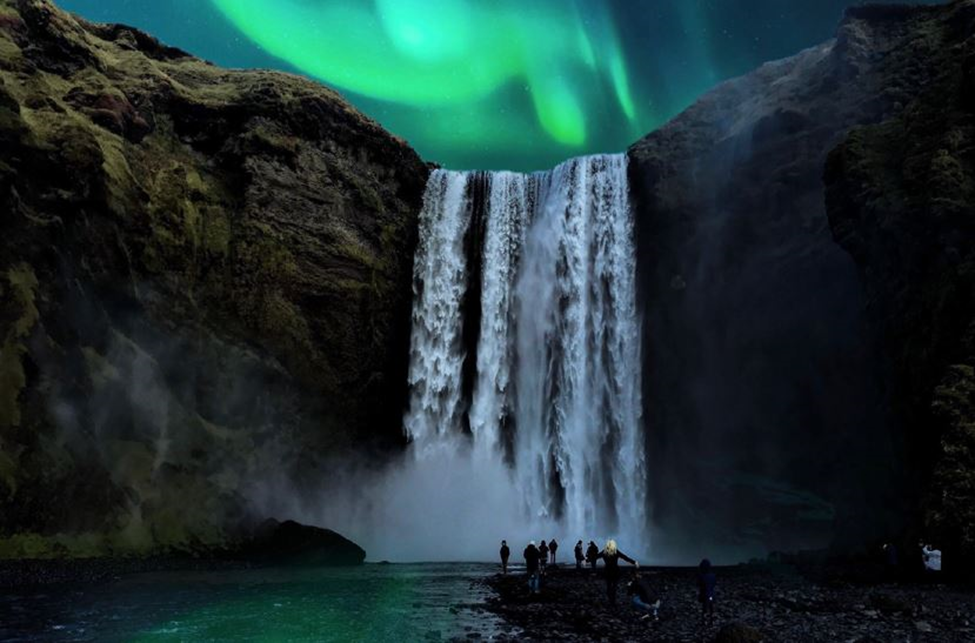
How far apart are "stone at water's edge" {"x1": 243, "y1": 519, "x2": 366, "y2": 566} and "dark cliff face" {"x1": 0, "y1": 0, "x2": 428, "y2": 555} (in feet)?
6.10

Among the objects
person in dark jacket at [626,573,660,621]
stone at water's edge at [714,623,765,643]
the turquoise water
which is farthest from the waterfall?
stone at water's edge at [714,623,765,643]

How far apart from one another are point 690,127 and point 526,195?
12753 mm

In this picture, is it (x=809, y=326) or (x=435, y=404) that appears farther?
(x=435, y=404)

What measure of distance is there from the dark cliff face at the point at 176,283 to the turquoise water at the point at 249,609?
→ 6810 millimetres

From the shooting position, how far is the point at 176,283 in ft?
125

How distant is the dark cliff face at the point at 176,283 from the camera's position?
30.6m

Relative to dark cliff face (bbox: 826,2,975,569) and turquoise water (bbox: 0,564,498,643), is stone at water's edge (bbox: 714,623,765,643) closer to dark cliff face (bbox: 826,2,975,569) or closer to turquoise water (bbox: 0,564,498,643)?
turquoise water (bbox: 0,564,498,643)

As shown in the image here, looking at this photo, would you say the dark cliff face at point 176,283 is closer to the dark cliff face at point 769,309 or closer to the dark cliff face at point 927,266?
the dark cliff face at point 769,309

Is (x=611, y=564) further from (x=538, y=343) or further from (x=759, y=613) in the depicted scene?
(x=538, y=343)

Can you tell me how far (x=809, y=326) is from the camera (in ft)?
126

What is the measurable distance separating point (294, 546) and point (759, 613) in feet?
80.5

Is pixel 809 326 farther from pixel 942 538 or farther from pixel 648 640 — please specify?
pixel 648 640

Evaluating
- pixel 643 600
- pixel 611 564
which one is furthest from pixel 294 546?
pixel 643 600

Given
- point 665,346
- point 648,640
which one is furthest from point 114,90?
point 648,640
